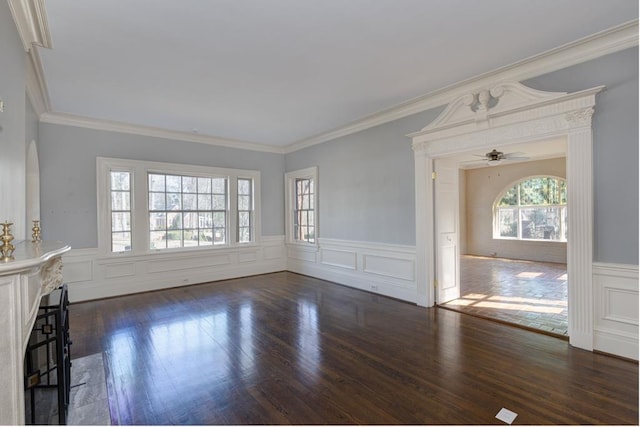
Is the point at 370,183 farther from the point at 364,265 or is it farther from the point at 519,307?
the point at 519,307

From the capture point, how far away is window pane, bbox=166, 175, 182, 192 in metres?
5.70

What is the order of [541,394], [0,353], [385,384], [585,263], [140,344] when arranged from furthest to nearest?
[140,344] → [585,263] → [385,384] → [541,394] → [0,353]

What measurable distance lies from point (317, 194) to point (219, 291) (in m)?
2.56

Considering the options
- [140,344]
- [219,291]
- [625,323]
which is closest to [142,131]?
[219,291]

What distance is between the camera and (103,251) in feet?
16.3

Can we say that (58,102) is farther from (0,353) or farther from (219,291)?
(0,353)

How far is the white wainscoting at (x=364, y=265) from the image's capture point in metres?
4.59

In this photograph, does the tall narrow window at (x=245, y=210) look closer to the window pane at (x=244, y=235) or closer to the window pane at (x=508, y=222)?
the window pane at (x=244, y=235)

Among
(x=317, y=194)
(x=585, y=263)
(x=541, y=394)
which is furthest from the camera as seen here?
(x=317, y=194)

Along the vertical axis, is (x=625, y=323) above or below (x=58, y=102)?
below

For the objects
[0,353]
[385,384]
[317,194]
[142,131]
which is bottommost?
[385,384]

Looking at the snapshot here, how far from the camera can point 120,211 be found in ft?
17.0

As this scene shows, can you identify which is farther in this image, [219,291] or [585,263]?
[219,291]

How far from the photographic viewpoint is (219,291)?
17.4 ft
